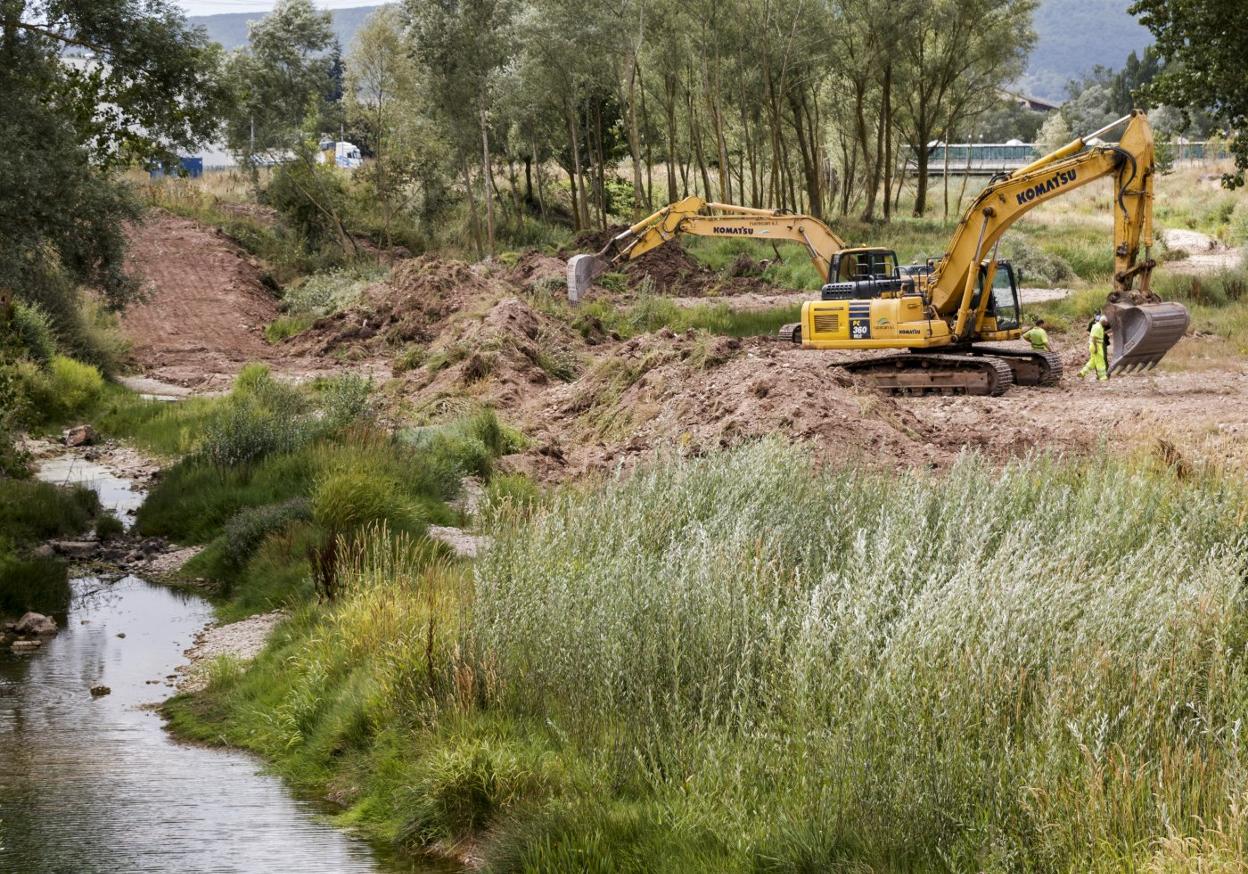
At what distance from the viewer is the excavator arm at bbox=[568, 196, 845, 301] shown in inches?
1210

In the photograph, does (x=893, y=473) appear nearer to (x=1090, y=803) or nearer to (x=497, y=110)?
(x=1090, y=803)

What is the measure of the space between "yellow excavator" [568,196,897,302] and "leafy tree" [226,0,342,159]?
1884cm

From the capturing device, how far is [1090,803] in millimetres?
6035

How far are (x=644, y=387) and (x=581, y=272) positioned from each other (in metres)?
11.8

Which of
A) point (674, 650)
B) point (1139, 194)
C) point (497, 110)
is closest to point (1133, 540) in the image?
point (674, 650)

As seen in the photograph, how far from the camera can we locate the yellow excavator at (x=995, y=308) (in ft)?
71.4

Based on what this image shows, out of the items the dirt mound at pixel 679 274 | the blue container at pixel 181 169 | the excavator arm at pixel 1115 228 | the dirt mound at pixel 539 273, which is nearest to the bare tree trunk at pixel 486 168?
the dirt mound at pixel 679 274

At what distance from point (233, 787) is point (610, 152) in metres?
56.6

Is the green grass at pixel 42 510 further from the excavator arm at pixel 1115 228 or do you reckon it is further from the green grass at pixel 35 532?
the excavator arm at pixel 1115 228

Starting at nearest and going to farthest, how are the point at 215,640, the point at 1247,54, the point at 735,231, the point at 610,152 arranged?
the point at 215,640 < the point at 1247,54 < the point at 735,231 < the point at 610,152

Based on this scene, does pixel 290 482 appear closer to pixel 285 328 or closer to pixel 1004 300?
pixel 1004 300

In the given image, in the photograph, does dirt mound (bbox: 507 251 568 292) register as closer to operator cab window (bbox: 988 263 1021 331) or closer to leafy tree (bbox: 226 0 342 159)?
leafy tree (bbox: 226 0 342 159)

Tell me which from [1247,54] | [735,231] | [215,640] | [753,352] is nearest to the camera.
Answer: [215,640]

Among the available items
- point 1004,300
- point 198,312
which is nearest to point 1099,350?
point 1004,300
